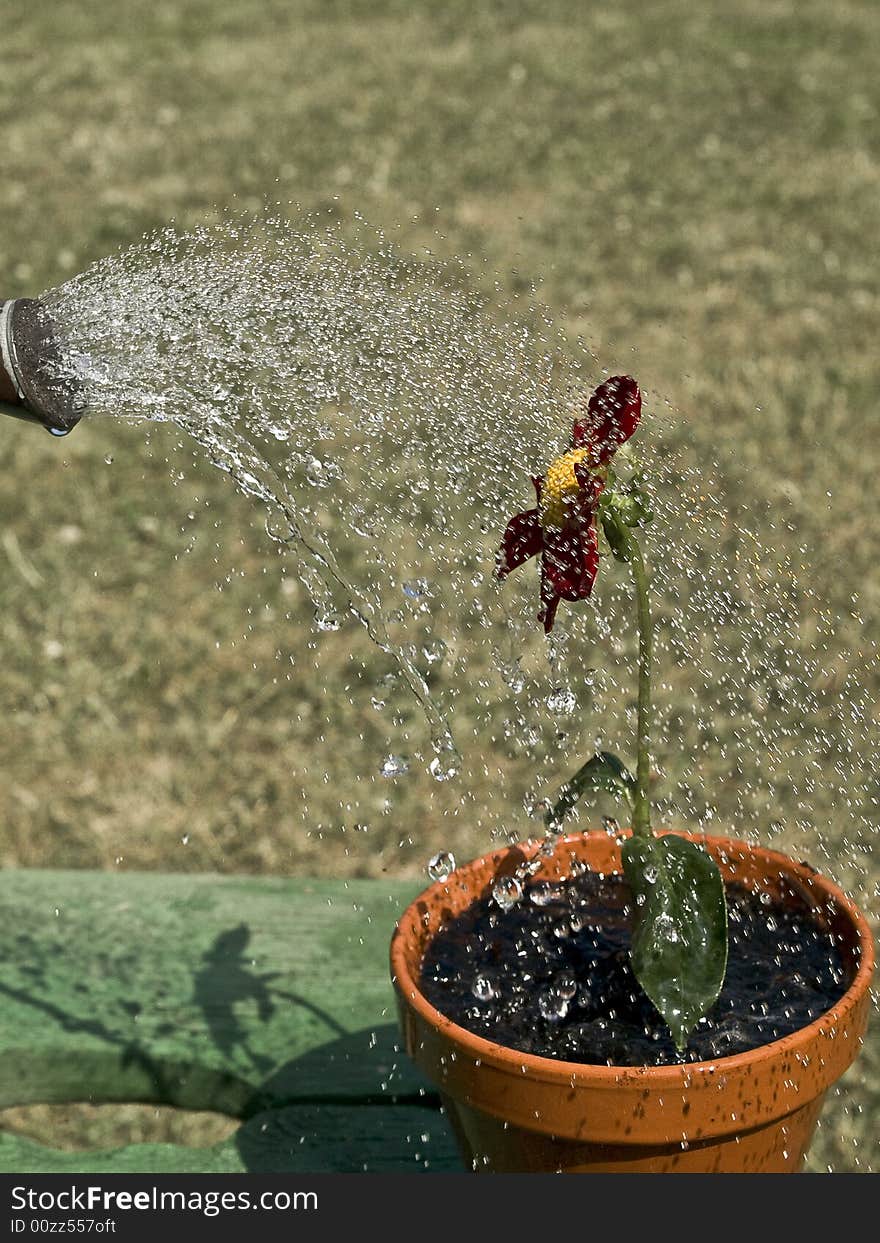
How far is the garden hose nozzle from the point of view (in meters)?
1.74

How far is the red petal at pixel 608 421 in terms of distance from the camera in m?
1.63

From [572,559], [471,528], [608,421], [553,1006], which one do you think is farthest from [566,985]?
[471,528]

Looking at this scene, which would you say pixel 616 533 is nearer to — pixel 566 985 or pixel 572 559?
pixel 572 559

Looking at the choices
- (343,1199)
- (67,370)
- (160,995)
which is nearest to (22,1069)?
(160,995)

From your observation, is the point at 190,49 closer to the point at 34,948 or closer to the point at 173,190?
the point at 173,190

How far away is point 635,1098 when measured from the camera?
1.55 metres

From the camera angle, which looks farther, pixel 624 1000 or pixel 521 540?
pixel 624 1000

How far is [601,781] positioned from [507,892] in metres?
0.29

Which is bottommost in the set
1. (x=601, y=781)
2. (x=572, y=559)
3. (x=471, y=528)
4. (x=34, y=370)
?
(x=471, y=528)

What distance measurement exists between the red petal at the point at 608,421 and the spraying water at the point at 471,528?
0.21 meters

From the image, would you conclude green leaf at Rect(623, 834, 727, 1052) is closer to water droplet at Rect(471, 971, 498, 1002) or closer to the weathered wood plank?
water droplet at Rect(471, 971, 498, 1002)

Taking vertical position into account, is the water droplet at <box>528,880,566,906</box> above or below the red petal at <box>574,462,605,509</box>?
below

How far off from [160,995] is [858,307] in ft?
13.2

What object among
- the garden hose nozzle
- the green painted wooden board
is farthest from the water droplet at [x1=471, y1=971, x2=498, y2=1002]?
the garden hose nozzle
